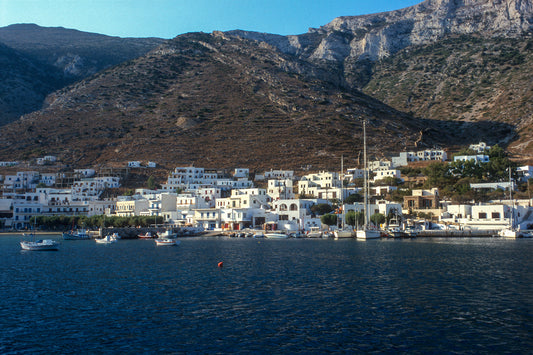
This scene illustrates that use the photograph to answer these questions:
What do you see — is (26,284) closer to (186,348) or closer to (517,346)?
(186,348)

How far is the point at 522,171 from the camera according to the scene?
320 feet

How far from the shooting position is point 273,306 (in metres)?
24.7

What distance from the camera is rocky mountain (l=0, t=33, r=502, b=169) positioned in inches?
4894

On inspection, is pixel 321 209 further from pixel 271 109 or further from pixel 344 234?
pixel 271 109

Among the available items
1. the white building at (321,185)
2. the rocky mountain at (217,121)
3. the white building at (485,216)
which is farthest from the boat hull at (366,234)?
the rocky mountain at (217,121)

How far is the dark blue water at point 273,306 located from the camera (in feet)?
61.2

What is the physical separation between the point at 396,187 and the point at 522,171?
24.9m

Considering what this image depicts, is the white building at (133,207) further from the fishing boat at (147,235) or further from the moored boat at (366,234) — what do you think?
the moored boat at (366,234)

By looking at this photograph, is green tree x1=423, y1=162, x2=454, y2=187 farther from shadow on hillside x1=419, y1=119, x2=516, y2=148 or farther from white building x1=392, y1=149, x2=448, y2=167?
shadow on hillside x1=419, y1=119, x2=516, y2=148

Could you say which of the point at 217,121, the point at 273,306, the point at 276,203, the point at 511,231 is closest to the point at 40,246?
the point at 276,203

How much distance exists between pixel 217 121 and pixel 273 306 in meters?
118

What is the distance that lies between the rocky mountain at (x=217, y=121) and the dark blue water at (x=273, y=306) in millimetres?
79590

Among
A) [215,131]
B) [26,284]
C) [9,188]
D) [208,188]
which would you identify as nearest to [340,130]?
[215,131]

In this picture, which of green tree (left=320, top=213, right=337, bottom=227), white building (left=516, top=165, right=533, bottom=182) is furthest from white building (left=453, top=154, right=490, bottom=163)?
green tree (left=320, top=213, right=337, bottom=227)
